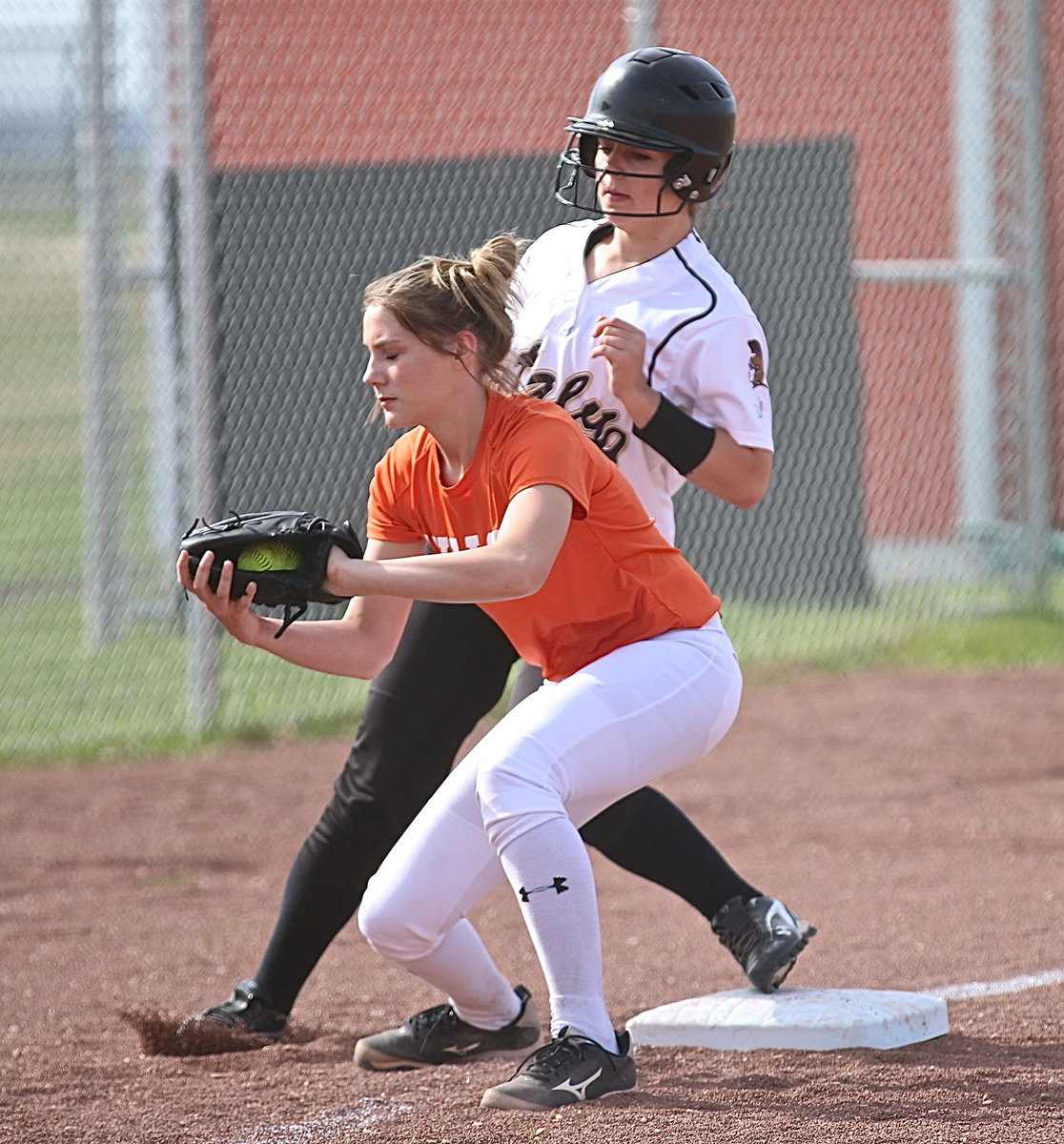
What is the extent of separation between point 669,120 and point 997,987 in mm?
2028

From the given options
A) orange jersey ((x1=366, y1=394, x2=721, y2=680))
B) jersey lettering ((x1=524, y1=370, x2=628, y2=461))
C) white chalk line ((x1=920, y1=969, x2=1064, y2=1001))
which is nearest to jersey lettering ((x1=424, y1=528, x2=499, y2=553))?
orange jersey ((x1=366, y1=394, x2=721, y2=680))

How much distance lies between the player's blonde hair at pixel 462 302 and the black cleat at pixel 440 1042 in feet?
4.27

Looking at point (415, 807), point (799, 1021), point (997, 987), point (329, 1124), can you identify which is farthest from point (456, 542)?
point (997, 987)

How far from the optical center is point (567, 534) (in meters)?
3.09

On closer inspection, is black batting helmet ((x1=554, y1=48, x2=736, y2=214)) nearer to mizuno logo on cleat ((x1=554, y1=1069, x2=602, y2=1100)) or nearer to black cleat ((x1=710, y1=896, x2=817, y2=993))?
black cleat ((x1=710, y1=896, x2=817, y2=993))

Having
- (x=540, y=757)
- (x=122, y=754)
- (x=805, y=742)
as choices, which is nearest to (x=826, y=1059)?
(x=540, y=757)

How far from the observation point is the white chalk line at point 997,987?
12.7ft

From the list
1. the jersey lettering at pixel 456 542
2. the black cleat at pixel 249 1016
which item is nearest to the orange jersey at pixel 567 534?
the jersey lettering at pixel 456 542

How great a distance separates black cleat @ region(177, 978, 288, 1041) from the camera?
3586mm

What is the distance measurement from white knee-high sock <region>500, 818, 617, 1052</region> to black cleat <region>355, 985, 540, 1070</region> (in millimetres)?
582

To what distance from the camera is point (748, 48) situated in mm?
10781

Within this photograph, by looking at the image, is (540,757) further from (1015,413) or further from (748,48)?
A: (748,48)

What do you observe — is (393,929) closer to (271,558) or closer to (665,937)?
(271,558)

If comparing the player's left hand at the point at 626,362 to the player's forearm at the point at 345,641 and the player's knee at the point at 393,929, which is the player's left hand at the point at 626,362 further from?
the player's knee at the point at 393,929
